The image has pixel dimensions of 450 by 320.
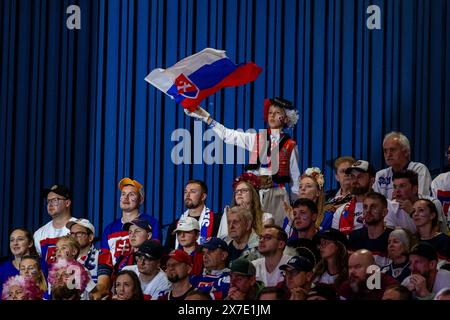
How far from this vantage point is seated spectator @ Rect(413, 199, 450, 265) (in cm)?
900

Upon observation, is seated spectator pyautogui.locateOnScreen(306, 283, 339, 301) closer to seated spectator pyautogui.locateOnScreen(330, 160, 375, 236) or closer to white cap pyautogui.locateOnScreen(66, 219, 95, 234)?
seated spectator pyautogui.locateOnScreen(330, 160, 375, 236)

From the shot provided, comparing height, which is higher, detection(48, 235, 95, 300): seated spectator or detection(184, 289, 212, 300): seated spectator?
detection(48, 235, 95, 300): seated spectator

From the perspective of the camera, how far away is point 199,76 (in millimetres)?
11008

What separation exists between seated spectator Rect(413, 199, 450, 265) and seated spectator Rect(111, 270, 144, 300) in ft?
5.51

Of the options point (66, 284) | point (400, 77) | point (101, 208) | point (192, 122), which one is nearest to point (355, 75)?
point (400, 77)

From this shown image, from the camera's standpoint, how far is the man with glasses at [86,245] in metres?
9.96

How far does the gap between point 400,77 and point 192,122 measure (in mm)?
1605

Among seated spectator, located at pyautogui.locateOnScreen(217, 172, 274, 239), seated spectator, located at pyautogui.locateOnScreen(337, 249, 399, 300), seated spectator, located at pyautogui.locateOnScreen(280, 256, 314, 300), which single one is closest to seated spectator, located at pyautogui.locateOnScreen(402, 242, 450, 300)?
seated spectator, located at pyautogui.locateOnScreen(337, 249, 399, 300)

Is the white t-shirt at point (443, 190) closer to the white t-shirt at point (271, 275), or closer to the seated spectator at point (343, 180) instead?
the seated spectator at point (343, 180)

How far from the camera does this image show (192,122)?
11.7m

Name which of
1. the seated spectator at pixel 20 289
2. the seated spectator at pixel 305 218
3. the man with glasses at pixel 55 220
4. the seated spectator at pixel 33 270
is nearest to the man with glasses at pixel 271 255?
the seated spectator at pixel 305 218

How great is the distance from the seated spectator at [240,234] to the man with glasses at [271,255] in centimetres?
24

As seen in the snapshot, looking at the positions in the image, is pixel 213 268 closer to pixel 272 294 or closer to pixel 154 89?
pixel 272 294

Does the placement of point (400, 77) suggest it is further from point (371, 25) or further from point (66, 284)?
point (66, 284)
